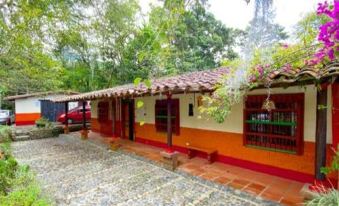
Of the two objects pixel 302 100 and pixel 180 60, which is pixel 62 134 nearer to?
pixel 180 60

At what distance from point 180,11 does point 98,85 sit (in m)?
20.7

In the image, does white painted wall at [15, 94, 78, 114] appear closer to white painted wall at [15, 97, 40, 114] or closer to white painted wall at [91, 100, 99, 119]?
white painted wall at [15, 97, 40, 114]

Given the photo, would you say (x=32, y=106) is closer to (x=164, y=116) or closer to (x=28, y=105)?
(x=28, y=105)

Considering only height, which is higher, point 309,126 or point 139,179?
point 309,126

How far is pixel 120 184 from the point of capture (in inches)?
222

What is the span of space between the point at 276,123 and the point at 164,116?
14.6 feet

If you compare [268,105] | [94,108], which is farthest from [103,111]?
[268,105]

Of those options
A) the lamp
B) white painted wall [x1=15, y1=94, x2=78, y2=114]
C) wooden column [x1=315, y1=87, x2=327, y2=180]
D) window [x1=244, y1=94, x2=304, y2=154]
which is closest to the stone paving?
wooden column [x1=315, y1=87, x2=327, y2=180]

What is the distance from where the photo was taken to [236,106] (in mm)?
6527

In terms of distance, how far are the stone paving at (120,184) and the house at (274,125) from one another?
4.98ft

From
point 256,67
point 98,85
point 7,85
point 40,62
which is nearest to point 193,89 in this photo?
point 256,67

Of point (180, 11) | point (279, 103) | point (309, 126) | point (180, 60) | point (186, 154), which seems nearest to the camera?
point (180, 11)

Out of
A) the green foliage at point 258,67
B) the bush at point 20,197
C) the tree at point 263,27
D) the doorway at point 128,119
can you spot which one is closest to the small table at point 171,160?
the green foliage at point 258,67

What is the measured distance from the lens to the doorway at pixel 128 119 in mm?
11415
